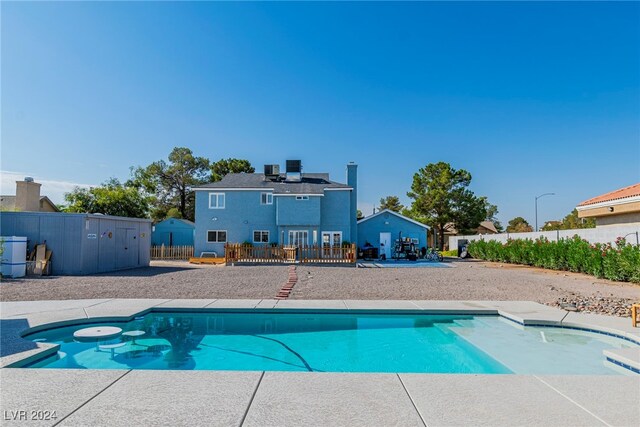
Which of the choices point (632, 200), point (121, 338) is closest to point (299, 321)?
point (121, 338)

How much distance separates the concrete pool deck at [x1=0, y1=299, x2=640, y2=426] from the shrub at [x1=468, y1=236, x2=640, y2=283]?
12.7 m

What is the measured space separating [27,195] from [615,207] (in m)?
31.0

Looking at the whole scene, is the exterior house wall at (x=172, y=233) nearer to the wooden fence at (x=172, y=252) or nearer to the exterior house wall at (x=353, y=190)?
the wooden fence at (x=172, y=252)

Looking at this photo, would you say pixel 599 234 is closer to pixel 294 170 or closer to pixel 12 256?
pixel 294 170

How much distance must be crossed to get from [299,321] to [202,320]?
234 centimetres

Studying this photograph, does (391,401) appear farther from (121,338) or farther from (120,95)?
(120,95)

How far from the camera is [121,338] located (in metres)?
7.12

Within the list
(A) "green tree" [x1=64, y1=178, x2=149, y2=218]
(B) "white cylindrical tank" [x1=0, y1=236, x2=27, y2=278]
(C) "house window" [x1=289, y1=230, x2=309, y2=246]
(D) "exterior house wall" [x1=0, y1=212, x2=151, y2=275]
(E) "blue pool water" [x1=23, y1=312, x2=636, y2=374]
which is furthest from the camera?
(A) "green tree" [x1=64, y1=178, x2=149, y2=218]

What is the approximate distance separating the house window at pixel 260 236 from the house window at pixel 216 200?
10.8ft

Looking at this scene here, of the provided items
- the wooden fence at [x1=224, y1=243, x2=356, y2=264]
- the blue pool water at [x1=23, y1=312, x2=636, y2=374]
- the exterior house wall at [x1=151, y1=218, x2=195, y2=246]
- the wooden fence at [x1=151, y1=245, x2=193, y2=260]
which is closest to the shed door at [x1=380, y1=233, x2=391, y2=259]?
the wooden fence at [x1=224, y1=243, x2=356, y2=264]

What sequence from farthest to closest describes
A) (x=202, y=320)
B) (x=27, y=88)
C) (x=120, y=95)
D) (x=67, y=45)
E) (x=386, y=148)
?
(x=386, y=148), (x=120, y=95), (x=67, y=45), (x=27, y=88), (x=202, y=320)

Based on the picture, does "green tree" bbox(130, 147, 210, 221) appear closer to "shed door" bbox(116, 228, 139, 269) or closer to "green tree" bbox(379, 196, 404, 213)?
"shed door" bbox(116, 228, 139, 269)

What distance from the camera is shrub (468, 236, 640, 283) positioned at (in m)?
15.0

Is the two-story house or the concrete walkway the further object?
the two-story house
